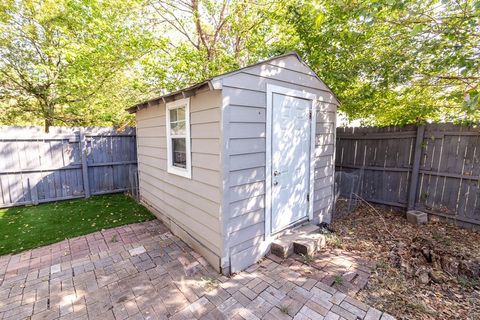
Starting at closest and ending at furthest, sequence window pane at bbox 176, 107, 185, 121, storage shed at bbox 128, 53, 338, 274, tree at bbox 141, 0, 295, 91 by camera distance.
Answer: storage shed at bbox 128, 53, 338, 274 → window pane at bbox 176, 107, 185, 121 → tree at bbox 141, 0, 295, 91

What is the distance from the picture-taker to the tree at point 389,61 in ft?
12.4

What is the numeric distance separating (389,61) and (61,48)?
28.7 ft

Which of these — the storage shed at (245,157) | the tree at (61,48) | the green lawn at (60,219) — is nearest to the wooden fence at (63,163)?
the green lawn at (60,219)

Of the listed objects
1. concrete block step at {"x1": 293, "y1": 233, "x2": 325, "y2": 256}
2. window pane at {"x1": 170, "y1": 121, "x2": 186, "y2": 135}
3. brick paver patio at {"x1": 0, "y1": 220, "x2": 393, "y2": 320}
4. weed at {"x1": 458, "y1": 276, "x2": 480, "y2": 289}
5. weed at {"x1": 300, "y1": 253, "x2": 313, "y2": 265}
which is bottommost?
brick paver patio at {"x1": 0, "y1": 220, "x2": 393, "y2": 320}

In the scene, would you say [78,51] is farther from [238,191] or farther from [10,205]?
[238,191]

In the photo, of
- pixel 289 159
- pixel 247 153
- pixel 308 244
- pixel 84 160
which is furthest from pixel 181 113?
pixel 84 160

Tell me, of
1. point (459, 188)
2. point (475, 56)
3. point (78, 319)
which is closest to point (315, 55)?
point (475, 56)

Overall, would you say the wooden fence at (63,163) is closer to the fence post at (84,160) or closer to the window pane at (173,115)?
the fence post at (84,160)

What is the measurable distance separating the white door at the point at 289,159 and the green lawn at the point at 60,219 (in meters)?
3.03

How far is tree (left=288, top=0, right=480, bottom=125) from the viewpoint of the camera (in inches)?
149

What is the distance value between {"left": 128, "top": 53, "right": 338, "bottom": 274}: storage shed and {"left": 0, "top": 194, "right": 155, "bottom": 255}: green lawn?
1.28m

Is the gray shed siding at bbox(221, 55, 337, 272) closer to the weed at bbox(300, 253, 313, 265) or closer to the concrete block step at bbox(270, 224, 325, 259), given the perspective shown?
the concrete block step at bbox(270, 224, 325, 259)

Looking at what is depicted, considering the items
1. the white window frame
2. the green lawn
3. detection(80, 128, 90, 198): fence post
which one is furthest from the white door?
detection(80, 128, 90, 198): fence post

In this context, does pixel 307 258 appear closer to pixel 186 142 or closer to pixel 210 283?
pixel 210 283
